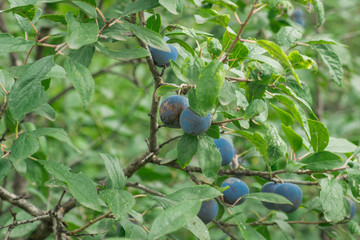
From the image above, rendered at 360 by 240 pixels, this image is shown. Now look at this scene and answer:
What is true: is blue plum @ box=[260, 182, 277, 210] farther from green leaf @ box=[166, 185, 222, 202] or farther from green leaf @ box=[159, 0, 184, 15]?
green leaf @ box=[159, 0, 184, 15]

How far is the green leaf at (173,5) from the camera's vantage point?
810mm

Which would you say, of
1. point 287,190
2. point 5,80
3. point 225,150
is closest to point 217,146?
point 225,150

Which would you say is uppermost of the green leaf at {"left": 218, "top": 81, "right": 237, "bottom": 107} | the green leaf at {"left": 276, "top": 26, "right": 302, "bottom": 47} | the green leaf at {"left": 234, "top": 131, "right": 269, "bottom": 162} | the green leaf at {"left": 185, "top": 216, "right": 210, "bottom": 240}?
the green leaf at {"left": 218, "top": 81, "right": 237, "bottom": 107}

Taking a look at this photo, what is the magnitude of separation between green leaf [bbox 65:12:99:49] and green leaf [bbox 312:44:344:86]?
2.32 ft

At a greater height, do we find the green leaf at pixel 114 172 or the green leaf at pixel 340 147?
the green leaf at pixel 340 147

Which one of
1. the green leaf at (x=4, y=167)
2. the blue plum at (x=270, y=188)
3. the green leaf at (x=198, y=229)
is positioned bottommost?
the blue plum at (x=270, y=188)

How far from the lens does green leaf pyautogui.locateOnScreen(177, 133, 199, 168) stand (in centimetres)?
97

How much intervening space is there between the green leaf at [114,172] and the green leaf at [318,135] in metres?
0.48

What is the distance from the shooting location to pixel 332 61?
1213mm

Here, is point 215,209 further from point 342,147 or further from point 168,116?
point 342,147

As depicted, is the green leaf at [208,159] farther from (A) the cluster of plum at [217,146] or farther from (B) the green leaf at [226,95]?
(B) the green leaf at [226,95]

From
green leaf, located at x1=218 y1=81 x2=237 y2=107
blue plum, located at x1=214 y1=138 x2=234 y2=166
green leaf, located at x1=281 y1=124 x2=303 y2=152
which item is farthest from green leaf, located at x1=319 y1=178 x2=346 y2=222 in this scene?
green leaf, located at x1=218 y1=81 x2=237 y2=107

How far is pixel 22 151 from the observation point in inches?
35.2

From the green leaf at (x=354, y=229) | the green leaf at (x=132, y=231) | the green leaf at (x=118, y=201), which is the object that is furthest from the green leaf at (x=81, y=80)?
the green leaf at (x=354, y=229)
